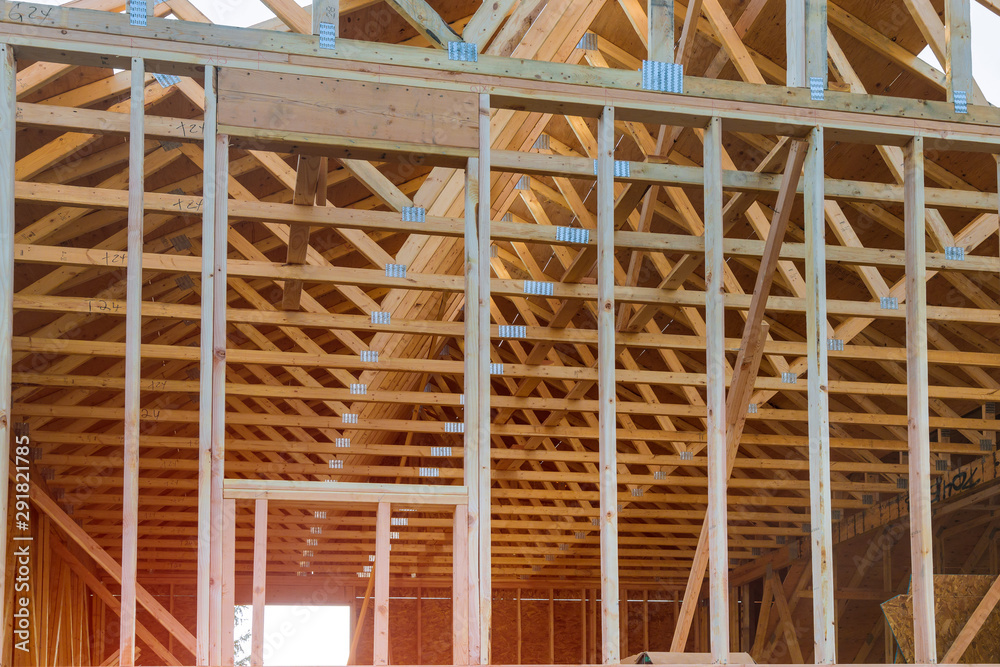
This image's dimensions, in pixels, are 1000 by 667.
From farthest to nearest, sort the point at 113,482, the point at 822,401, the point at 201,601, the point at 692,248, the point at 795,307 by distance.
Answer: the point at 113,482
the point at 795,307
the point at 692,248
the point at 822,401
the point at 201,601

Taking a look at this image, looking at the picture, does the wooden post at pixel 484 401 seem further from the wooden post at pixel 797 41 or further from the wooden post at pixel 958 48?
the wooden post at pixel 958 48

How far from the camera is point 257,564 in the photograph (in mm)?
5043

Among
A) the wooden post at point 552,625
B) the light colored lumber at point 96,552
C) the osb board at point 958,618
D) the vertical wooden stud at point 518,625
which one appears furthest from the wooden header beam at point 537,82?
the wooden post at point 552,625

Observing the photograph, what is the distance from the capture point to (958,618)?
9.02 meters

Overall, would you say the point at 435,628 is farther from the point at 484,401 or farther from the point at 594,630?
the point at 484,401

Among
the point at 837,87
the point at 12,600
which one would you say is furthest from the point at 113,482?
the point at 837,87

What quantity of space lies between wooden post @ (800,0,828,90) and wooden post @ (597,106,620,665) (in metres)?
1.26

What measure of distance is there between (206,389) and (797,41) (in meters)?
3.89

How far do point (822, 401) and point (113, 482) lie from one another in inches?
381

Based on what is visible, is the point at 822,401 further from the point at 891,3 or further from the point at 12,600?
the point at 12,600

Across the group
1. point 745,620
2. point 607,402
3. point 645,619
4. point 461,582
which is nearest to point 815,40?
point 607,402

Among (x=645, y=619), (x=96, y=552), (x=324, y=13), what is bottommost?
(x=645, y=619)

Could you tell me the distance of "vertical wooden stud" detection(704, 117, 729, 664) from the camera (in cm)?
523

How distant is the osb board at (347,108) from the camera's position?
520 cm
